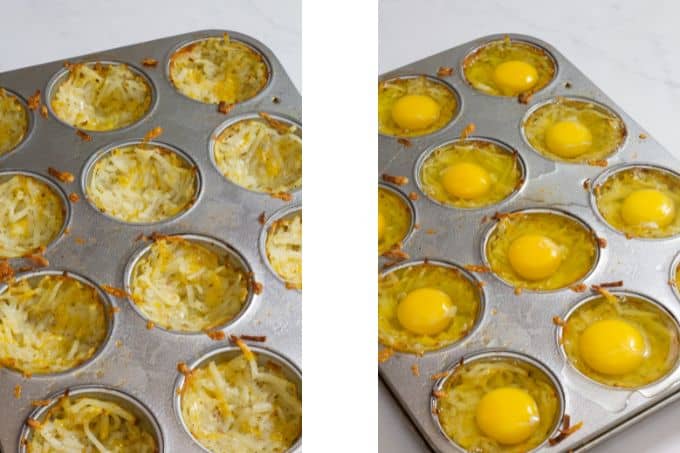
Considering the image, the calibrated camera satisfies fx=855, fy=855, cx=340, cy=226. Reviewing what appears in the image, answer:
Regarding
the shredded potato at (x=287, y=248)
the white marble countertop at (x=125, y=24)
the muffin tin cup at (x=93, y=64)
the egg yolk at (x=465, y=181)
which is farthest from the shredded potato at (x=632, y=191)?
the muffin tin cup at (x=93, y=64)

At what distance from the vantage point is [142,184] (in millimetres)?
2141

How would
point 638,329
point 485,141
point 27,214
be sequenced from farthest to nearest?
1. point 485,141
2. point 27,214
3. point 638,329

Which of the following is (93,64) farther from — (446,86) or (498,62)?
(498,62)

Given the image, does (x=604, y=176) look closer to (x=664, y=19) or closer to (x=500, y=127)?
(x=500, y=127)

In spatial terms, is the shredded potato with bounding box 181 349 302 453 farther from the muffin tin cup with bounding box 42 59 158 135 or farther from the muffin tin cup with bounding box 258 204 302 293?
the muffin tin cup with bounding box 42 59 158 135

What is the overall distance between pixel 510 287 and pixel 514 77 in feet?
2.60

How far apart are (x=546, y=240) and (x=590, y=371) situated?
0.36 metres

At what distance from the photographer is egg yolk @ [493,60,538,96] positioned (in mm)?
2459

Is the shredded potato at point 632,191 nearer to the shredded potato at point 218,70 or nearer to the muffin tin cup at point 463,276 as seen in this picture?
the muffin tin cup at point 463,276

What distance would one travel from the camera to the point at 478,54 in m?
2.58

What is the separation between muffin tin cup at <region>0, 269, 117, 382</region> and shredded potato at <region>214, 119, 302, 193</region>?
0.44m

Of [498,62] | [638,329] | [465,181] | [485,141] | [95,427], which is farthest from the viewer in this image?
[498,62]

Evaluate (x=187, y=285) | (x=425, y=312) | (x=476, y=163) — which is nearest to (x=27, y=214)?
(x=187, y=285)

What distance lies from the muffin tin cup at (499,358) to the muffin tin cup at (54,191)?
91 cm
